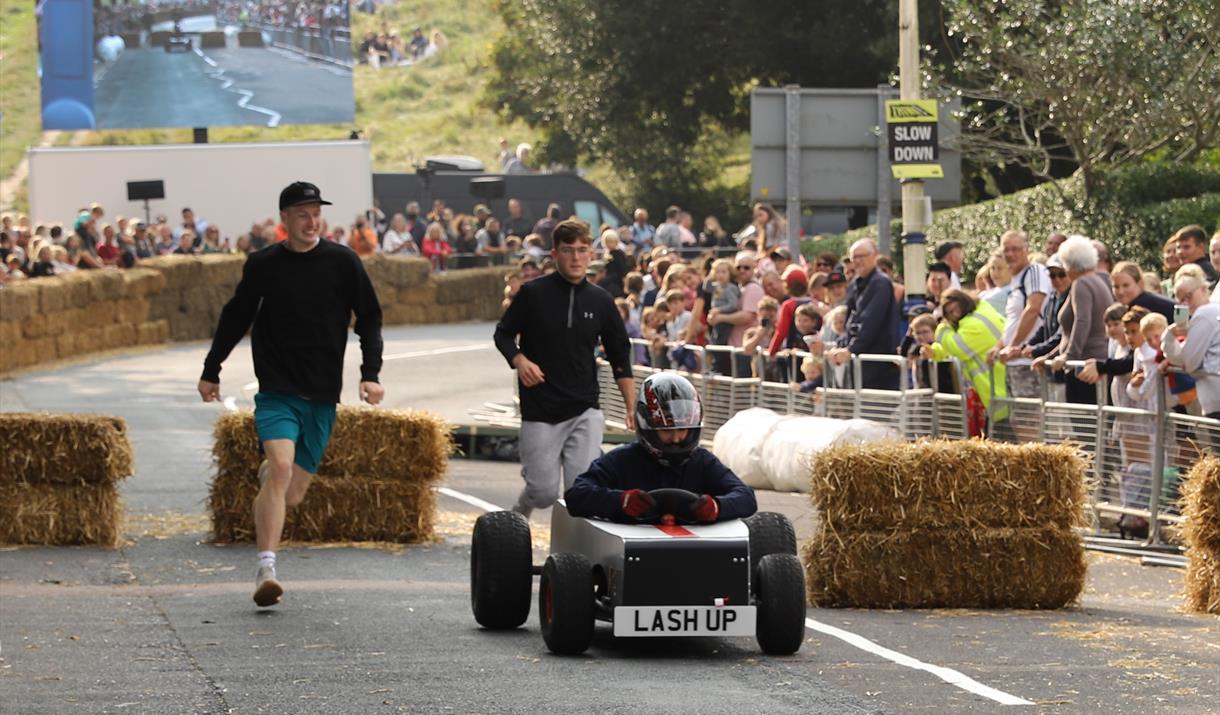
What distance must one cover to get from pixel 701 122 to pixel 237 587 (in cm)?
4253

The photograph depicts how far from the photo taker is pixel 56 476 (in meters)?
14.6

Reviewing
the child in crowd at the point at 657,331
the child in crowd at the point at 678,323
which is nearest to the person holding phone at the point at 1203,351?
the child in crowd at the point at 678,323

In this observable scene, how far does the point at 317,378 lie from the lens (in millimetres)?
11688

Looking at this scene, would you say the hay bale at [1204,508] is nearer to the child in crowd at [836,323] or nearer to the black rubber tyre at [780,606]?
the black rubber tyre at [780,606]

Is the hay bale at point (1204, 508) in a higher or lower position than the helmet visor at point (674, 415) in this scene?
lower

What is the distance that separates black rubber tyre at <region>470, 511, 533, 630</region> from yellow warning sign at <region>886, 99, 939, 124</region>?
10.0 meters

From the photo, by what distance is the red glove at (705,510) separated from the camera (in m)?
9.87

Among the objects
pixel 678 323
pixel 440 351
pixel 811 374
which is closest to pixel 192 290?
pixel 440 351

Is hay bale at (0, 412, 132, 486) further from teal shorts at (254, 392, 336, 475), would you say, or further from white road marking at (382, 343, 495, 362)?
white road marking at (382, 343, 495, 362)

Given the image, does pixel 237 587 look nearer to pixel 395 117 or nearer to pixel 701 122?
pixel 701 122

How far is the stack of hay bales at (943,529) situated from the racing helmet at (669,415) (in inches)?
70.0

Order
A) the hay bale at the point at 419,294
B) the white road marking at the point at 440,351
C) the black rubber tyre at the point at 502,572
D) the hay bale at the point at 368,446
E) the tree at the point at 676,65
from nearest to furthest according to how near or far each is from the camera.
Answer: the black rubber tyre at the point at 502,572
the hay bale at the point at 368,446
the white road marking at the point at 440,351
the hay bale at the point at 419,294
the tree at the point at 676,65

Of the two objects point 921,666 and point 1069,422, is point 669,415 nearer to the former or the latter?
point 921,666

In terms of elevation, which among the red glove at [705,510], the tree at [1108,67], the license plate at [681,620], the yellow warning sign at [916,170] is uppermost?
the tree at [1108,67]
